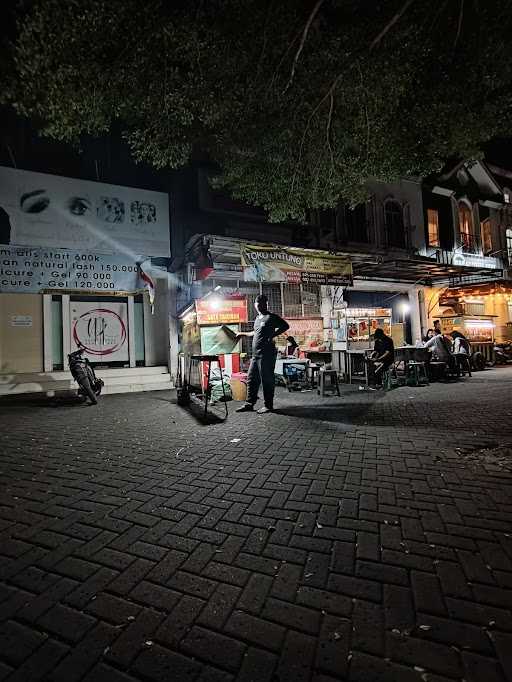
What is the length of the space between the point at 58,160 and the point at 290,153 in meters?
9.58

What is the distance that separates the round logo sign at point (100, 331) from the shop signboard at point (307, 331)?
22.7ft

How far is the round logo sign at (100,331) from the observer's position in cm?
1203

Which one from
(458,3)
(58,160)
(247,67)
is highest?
(58,160)

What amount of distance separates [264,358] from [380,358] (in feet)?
17.5

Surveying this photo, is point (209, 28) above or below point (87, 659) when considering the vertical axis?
above

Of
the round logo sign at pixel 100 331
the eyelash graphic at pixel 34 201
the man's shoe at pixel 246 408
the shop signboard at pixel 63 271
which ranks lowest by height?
the man's shoe at pixel 246 408

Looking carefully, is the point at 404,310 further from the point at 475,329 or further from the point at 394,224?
the point at 394,224

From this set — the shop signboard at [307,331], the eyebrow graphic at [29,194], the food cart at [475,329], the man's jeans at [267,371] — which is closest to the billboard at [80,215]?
the eyebrow graphic at [29,194]

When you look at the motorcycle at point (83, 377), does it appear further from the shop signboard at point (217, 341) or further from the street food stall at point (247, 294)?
the shop signboard at point (217, 341)

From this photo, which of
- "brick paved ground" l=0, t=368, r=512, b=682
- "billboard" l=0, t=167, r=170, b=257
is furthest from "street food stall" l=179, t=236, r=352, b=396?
"brick paved ground" l=0, t=368, r=512, b=682

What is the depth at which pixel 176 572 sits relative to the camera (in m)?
2.21

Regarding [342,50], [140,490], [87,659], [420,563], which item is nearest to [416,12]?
[342,50]

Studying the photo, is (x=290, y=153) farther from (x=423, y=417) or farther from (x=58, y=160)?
(x=58, y=160)

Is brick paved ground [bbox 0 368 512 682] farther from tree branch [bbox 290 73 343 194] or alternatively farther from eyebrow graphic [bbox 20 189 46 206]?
eyebrow graphic [bbox 20 189 46 206]
